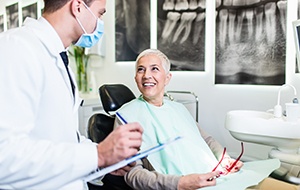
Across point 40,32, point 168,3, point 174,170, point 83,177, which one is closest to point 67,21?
point 40,32

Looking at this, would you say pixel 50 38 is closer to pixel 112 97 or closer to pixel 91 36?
pixel 91 36

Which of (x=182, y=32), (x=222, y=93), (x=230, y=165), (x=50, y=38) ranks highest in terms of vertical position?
(x=182, y=32)

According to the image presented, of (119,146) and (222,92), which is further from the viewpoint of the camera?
(222,92)

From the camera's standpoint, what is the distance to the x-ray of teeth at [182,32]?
2.48m

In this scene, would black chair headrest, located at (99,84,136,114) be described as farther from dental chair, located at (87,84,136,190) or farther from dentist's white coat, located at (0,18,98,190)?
dentist's white coat, located at (0,18,98,190)

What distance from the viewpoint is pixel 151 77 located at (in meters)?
1.72

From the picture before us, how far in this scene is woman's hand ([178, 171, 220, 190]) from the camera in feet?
4.25

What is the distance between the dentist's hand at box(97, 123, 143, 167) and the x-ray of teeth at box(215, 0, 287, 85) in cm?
169

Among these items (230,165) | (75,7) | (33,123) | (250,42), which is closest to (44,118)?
(33,123)

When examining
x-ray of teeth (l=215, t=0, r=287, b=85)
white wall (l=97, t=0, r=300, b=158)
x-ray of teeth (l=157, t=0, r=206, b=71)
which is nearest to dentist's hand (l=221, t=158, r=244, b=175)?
white wall (l=97, t=0, r=300, b=158)

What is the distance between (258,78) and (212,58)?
0.40 meters

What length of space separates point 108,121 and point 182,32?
1.15 meters

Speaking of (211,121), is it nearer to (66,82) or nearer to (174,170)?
(174,170)

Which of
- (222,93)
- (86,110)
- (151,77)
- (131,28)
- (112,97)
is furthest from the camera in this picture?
(131,28)
